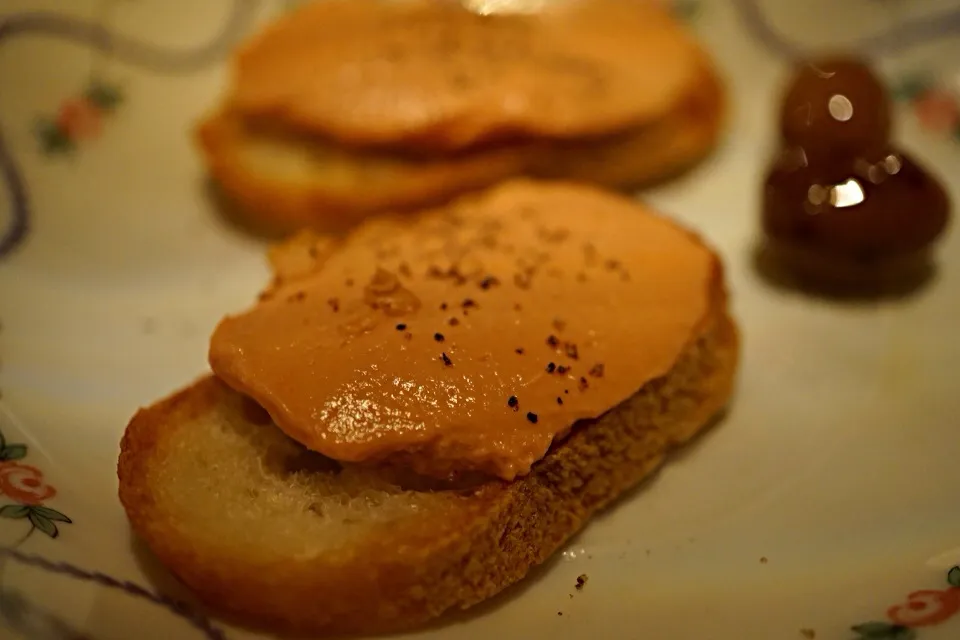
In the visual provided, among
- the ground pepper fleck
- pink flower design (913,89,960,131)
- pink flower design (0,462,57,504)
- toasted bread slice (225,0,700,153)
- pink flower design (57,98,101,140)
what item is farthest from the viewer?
pink flower design (913,89,960,131)

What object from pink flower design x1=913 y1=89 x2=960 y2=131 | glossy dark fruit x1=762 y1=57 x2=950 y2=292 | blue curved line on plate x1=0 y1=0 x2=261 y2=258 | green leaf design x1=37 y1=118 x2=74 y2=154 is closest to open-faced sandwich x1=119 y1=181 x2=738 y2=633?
glossy dark fruit x1=762 y1=57 x2=950 y2=292

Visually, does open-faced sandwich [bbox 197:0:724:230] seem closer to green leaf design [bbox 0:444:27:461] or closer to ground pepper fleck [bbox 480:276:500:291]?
ground pepper fleck [bbox 480:276:500:291]

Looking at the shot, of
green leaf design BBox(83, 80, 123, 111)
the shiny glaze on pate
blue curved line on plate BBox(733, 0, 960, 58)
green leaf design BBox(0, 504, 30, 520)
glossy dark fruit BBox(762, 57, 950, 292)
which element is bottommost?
green leaf design BBox(0, 504, 30, 520)

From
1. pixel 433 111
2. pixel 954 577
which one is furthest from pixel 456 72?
pixel 954 577

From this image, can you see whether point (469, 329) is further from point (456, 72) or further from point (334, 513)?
point (456, 72)

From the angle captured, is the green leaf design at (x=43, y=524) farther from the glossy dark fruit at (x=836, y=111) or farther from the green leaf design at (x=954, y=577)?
the glossy dark fruit at (x=836, y=111)

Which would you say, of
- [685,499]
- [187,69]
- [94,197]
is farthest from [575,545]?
[187,69]

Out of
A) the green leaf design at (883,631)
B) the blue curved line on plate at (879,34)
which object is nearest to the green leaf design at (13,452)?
the green leaf design at (883,631)
